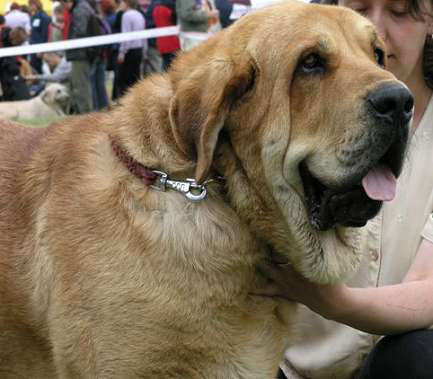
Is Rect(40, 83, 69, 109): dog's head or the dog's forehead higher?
the dog's forehead

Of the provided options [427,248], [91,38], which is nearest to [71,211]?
[427,248]

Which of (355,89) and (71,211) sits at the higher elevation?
(355,89)

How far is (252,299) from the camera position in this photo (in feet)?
8.60

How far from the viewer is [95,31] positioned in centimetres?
1162

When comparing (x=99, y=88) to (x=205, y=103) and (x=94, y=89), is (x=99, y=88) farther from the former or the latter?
(x=205, y=103)

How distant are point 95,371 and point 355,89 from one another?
4.17 ft

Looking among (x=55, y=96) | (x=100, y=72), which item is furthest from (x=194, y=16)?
(x=55, y=96)

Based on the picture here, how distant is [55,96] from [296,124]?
10.0 meters

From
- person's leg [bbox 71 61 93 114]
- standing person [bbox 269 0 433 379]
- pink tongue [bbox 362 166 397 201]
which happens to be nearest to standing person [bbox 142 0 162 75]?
person's leg [bbox 71 61 93 114]

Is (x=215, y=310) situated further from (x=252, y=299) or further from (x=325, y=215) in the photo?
(x=325, y=215)

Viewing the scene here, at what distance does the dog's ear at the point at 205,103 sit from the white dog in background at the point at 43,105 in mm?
9417

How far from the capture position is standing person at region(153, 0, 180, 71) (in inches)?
440

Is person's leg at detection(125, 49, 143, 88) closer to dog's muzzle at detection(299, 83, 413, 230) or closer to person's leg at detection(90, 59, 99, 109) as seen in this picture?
person's leg at detection(90, 59, 99, 109)

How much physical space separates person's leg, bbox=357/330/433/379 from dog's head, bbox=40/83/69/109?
9.72m
